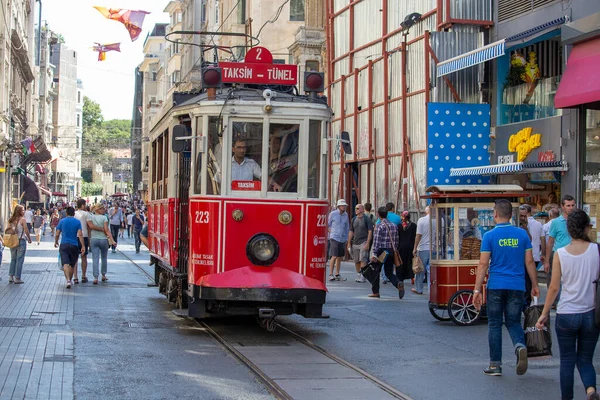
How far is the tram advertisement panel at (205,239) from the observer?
11.9 meters

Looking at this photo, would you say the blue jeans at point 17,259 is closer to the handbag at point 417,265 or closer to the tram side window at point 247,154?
the handbag at point 417,265

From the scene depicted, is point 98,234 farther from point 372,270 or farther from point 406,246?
point 406,246

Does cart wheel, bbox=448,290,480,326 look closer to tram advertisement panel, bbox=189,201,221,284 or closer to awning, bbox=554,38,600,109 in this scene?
tram advertisement panel, bbox=189,201,221,284

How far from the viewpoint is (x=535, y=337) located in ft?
29.3

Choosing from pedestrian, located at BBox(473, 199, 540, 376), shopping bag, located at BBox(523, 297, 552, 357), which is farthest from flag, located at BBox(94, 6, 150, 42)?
shopping bag, located at BBox(523, 297, 552, 357)

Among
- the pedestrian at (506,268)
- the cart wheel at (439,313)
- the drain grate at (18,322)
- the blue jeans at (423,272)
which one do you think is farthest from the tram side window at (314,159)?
the blue jeans at (423,272)

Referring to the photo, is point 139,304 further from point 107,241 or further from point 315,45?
point 315,45

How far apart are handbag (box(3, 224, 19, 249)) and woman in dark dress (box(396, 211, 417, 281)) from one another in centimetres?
770

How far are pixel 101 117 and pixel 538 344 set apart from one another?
136m

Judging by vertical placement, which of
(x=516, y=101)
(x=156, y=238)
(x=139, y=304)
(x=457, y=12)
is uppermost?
(x=457, y=12)

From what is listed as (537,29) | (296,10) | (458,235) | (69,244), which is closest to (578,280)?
(458,235)

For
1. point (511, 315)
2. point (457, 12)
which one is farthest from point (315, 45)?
point (511, 315)

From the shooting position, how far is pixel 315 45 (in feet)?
129

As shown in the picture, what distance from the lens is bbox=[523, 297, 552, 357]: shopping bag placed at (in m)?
8.91
